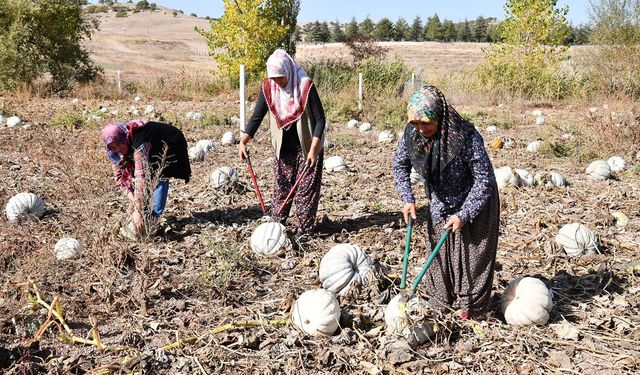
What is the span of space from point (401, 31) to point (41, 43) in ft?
232

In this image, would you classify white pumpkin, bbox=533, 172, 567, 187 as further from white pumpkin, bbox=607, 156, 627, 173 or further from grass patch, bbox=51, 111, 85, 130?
grass patch, bbox=51, 111, 85, 130

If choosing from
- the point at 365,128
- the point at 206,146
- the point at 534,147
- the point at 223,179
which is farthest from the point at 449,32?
the point at 223,179

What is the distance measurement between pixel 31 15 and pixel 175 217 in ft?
44.0

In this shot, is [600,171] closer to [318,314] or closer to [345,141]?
[345,141]

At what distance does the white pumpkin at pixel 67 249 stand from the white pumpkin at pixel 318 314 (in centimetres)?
208

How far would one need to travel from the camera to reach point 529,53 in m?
16.9

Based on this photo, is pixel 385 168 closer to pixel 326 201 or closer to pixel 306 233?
pixel 326 201

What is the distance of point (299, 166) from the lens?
4.90 m

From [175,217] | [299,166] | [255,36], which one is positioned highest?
[255,36]

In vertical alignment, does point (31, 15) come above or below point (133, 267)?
above

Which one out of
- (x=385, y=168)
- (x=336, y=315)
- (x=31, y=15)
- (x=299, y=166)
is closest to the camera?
(x=336, y=315)

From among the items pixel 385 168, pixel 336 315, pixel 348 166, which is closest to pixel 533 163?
pixel 385 168

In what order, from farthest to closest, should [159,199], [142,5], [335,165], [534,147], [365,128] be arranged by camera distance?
[142,5]
[365,128]
[534,147]
[335,165]
[159,199]

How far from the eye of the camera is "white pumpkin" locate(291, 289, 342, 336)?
3.29 m
